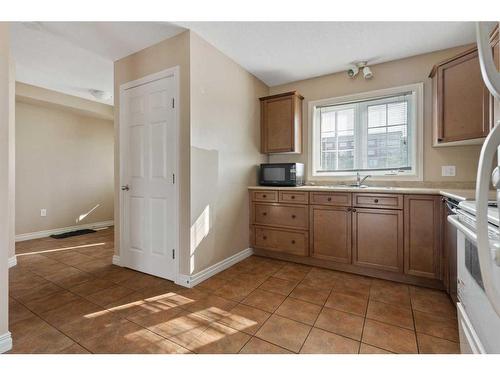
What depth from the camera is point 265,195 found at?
3.02 m

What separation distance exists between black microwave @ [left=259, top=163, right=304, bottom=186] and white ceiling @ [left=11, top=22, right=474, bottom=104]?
4.11ft

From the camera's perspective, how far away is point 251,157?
3.23 m

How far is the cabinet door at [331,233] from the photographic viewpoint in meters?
2.51

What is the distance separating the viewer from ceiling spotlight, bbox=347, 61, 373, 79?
2816 millimetres

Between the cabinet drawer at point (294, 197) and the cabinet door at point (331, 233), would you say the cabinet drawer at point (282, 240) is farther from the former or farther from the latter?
the cabinet drawer at point (294, 197)

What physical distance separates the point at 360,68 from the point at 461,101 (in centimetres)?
122

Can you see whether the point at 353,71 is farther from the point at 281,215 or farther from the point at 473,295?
the point at 473,295

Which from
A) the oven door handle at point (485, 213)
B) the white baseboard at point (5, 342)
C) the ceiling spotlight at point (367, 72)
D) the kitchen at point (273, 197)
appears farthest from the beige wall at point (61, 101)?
the oven door handle at point (485, 213)

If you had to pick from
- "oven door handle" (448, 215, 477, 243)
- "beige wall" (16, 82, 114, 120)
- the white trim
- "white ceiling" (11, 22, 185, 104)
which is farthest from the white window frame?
"beige wall" (16, 82, 114, 120)

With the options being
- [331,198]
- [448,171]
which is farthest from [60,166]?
[448,171]

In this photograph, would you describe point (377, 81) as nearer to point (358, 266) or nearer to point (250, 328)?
point (358, 266)

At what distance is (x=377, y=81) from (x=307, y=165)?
1.33 m

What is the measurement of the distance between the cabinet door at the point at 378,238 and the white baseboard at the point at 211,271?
1317 millimetres
